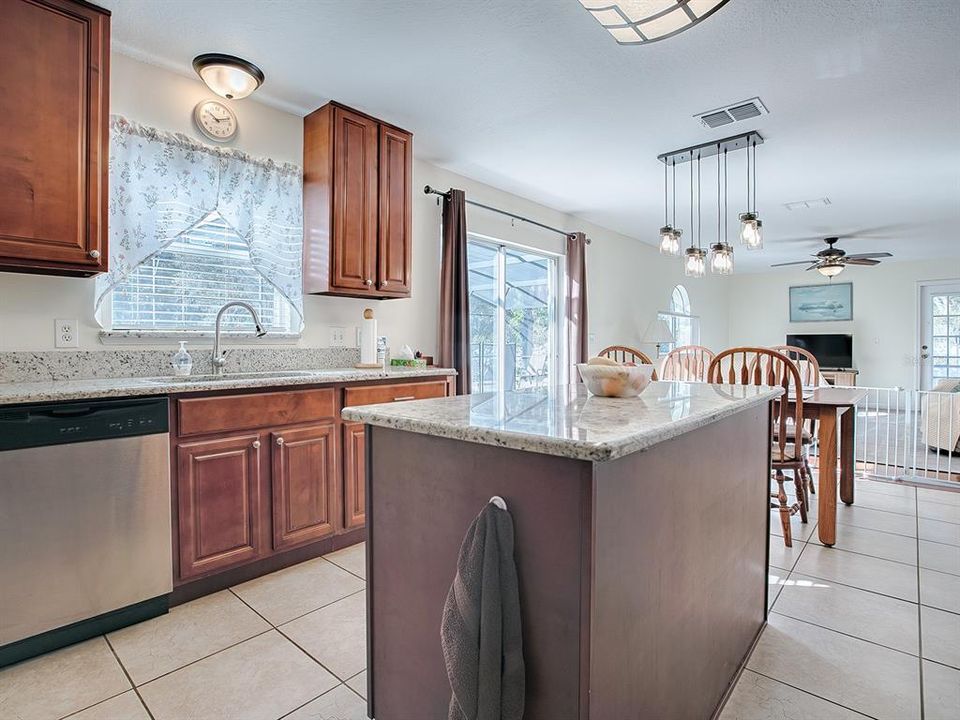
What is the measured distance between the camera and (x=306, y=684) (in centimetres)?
168

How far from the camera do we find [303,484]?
2549mm

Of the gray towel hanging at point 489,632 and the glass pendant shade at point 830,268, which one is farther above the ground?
the glass pendant shade at point 830,268

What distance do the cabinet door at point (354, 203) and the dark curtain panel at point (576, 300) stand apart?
2.57 meters

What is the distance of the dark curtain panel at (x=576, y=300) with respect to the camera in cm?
518

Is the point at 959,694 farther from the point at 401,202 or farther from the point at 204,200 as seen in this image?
the point at 204,200

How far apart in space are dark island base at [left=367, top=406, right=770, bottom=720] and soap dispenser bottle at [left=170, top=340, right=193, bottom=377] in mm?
1612

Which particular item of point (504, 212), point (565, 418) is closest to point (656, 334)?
point (504, 212)

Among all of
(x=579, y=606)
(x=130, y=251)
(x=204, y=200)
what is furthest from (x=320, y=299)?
(x=579, y=606)

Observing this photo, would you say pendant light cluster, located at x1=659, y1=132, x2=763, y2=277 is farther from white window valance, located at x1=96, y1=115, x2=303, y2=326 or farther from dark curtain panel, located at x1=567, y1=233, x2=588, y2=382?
white window valance, located at x1=96, y1=115, x2=303, y2=326

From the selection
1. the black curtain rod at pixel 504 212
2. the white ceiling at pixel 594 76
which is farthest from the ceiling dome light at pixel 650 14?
the black curtain rod at pixel 504 212

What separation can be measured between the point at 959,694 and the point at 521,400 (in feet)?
5.44

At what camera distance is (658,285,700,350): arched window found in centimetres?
759

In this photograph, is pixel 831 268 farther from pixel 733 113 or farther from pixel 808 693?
pixel 808 693

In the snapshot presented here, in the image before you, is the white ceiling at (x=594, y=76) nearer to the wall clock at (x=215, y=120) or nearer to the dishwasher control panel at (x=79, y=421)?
the wall clock at (x=215, y=120)
